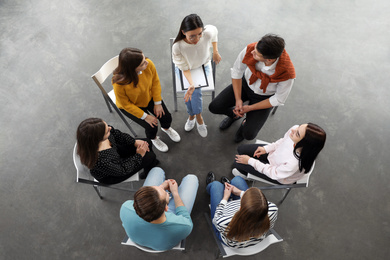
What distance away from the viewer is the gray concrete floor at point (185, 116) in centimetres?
244

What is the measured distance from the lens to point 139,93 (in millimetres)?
2270

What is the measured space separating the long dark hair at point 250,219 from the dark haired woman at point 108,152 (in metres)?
1.00

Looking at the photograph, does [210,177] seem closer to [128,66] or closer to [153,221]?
[153,221]

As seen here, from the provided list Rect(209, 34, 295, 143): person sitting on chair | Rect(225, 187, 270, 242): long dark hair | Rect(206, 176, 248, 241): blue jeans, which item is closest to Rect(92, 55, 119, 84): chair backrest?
Rect(209, 34, 295, 143): person sitting on chair

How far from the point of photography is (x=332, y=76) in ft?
11.2

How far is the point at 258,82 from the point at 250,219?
138 centimetres

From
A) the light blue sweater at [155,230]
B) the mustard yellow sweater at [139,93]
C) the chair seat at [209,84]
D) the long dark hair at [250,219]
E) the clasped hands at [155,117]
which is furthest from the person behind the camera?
the chair seat at [209,84]

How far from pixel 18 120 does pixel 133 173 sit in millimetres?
2010

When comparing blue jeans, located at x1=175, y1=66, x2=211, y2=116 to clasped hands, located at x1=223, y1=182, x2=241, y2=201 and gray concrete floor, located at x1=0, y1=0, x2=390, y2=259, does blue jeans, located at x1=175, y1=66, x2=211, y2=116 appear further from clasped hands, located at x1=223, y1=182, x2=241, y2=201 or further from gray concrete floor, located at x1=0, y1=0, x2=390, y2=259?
clasped hands, located at x1=223, y1=182, x2=241, y2=201

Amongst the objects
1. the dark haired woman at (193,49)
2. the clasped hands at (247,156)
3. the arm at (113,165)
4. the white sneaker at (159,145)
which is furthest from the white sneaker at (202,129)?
Answer: the arm at (113,165)

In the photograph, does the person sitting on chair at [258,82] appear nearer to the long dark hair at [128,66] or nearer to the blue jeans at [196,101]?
the blue jeans at [196,101]

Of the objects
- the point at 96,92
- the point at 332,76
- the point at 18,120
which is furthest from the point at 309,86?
the point at 18,120

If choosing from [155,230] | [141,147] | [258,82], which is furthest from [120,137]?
[258,82]

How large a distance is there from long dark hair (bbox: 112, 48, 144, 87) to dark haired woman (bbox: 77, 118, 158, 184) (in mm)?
425
